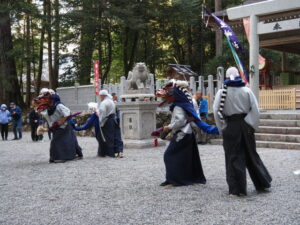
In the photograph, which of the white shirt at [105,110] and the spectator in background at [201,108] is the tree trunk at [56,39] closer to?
the spectator in background at [201,108]

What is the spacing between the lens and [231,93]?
570cm

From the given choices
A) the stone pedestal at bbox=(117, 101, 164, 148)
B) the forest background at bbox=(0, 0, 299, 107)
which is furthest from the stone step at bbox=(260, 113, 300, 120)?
the forest background at bbox=(0, 0, 299, 107)

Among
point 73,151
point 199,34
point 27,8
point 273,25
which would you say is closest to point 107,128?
point 73,151

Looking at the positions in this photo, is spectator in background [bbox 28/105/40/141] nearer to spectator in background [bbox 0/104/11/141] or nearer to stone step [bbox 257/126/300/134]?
spectator in background [bbox 0/104/11/141]

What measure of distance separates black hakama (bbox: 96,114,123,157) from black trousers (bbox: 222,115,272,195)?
17.6 feet

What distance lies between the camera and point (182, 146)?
6477mm

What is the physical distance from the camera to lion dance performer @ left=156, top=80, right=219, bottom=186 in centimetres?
643

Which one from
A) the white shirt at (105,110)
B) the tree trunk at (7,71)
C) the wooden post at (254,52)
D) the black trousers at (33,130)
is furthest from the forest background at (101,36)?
the white shirt at (105,110)

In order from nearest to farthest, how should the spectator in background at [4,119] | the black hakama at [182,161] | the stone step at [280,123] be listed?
the black hakama at [182,161] < the stone step at [280,123] < the spectator in background at [4,119]

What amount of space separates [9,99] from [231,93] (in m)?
22.8

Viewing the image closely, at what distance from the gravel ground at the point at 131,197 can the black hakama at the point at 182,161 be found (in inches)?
7.3

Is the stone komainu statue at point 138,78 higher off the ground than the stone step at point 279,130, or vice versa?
the stone komainu statue at point 138,78

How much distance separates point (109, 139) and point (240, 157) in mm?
5566

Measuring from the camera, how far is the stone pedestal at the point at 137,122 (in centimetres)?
1294
